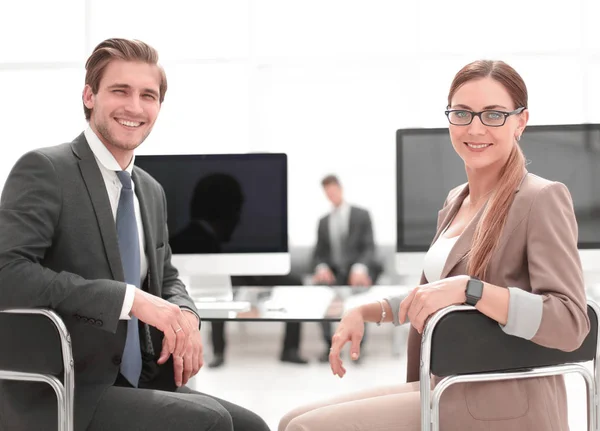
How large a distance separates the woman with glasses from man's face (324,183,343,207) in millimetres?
4615

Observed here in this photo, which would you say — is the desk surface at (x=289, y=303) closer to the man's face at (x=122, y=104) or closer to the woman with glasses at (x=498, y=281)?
the woman with glasses at (x=498, y=281)

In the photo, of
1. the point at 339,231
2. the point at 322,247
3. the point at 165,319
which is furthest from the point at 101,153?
the point at 322,247

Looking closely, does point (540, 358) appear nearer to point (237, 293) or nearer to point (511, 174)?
point (511, 174)

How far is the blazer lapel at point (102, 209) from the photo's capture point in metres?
1.71

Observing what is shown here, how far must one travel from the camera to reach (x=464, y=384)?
1.57 metres

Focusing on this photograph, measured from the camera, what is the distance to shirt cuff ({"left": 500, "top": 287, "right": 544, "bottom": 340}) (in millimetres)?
1454

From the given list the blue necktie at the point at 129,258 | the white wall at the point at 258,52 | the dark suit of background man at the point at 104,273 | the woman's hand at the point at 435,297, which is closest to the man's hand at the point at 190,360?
the dark suit of background man at the point at 104,273

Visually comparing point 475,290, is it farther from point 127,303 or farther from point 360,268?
point 360,268

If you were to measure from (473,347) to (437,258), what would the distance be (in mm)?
323

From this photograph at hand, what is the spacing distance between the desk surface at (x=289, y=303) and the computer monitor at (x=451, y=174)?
0.88 feet

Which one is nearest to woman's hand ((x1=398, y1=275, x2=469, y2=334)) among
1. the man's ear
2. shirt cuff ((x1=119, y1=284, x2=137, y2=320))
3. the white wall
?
shirt cuff ((x1=119, y1=284, x2=137, y2=320))

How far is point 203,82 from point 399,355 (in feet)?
10.5

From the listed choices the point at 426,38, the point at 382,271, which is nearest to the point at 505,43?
the point at 426,38

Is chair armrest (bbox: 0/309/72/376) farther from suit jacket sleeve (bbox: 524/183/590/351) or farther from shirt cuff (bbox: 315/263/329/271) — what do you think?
shirt cuff (bbox: 315/263/329/271)
